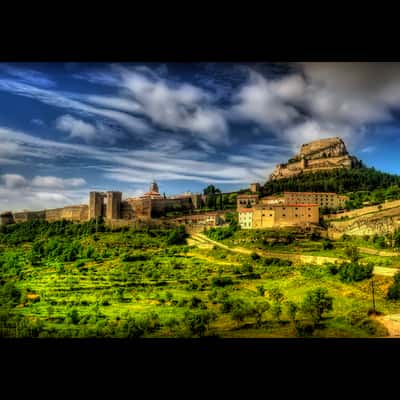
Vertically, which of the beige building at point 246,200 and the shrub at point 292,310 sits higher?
the beige building at point 246,200

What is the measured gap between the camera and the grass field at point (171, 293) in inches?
197

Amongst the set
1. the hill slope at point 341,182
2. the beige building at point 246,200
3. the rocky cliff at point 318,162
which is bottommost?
the beige building at point 246,200

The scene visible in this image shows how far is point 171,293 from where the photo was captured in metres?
6.39

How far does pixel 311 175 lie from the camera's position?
14.5 m

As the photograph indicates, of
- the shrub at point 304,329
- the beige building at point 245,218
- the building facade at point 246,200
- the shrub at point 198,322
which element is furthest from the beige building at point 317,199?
the shrub at point 198,322

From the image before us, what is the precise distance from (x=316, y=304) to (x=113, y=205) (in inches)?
202

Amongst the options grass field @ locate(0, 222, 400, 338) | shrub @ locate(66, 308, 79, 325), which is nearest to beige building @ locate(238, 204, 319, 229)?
grass field @ locate(0, 222, 400, 338)

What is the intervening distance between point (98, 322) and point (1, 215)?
17.8 feet

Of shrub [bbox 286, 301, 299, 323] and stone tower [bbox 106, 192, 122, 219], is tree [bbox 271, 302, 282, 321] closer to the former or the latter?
shrub [bbox 286, 301, 299, 323]

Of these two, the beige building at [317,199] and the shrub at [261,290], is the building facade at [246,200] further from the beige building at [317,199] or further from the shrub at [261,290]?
the shrub at [261,290]

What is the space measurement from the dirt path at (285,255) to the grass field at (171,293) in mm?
214
